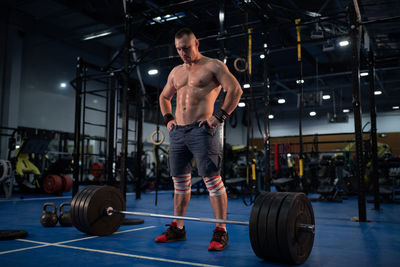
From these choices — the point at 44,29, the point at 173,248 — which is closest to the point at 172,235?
the point at 173,248

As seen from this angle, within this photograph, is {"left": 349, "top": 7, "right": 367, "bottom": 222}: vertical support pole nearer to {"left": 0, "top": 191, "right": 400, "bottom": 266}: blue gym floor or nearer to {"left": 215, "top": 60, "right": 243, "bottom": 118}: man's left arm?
{"left": 0, "top": 191, "right": 400, "bottom": 266}: blue gym floor

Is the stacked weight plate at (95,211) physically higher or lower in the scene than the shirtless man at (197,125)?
lower

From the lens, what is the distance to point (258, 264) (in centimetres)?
175

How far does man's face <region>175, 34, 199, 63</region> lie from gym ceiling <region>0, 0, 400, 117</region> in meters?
1.08

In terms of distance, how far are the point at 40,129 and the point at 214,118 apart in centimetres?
894

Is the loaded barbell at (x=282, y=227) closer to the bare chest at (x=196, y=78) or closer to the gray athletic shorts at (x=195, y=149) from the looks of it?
the gray athletic shorts at (x=195, y=149)

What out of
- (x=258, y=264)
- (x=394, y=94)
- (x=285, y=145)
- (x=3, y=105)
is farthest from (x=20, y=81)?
(x=394, y=94)

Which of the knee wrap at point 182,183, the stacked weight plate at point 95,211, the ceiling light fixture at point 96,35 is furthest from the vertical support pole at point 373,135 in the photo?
the ceiling light fixture at point 96,35

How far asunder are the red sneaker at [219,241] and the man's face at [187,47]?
1.17 m

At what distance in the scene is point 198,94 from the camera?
2.30 meters

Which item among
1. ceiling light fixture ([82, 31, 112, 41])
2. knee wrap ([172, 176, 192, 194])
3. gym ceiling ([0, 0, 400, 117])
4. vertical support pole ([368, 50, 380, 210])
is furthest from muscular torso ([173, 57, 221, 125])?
ceiling light fixture ([82, 31, 112, 41])

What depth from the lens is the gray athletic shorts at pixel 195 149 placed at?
2197 millimetres

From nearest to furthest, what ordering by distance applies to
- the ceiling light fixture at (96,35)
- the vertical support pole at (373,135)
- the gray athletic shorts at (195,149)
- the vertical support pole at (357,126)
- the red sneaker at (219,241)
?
the red sneaker at (219,241) → the gray athletic shorts at (195,149) → the vertical support pole at (357,126) → the vertical support pole at (373,135) → the ceiling light fixture at (96,35)

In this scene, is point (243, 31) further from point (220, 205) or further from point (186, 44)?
point (220, 205)
